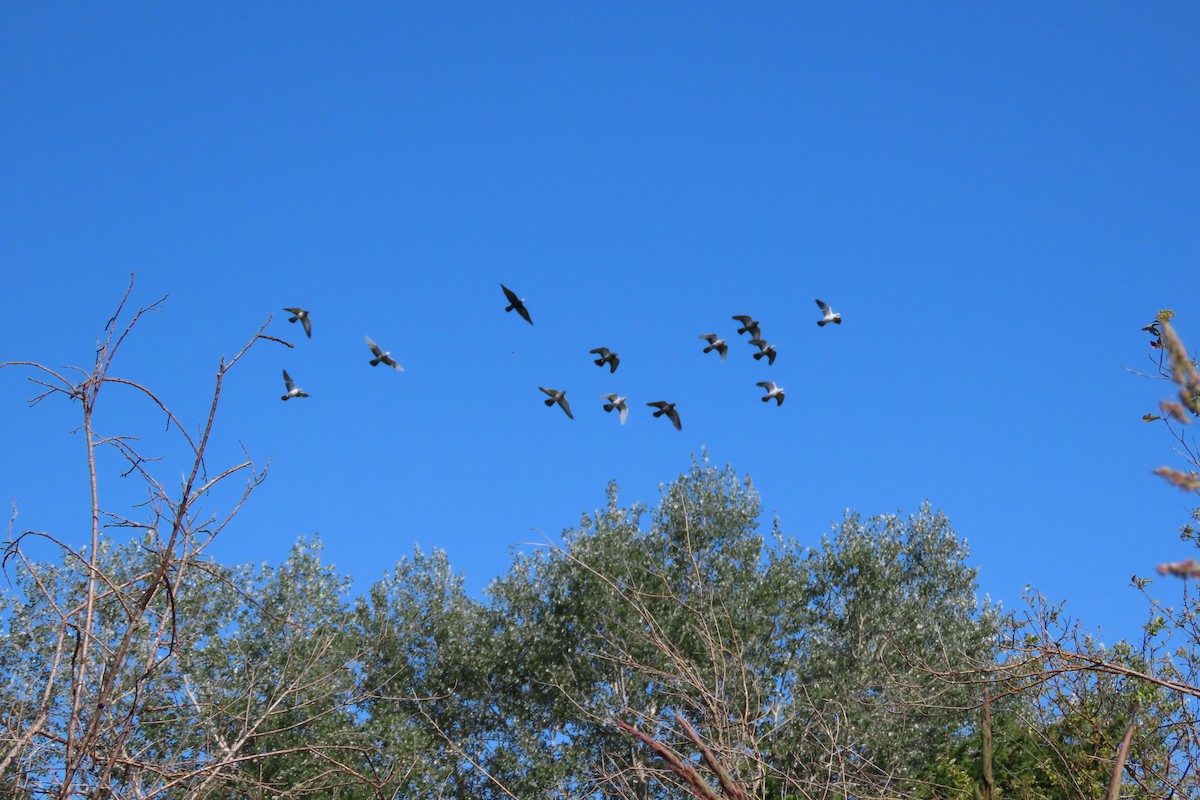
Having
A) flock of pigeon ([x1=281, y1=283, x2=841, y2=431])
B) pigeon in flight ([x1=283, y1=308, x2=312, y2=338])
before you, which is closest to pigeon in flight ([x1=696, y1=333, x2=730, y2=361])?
flock of pigeon ([x1=281, y1=283, x2=841, y2=431])

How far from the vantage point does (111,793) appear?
3.50 m

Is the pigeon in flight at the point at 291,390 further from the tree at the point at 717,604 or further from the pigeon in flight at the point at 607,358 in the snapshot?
the tree at the point at 717,604

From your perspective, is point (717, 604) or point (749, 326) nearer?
point (749, 326)

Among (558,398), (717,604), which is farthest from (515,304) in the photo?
(717,604)

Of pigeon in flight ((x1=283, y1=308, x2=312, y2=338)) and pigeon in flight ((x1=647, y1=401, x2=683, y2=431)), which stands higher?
pigeon in flight ((x1=283, y1=308, x2=312, y2=338))

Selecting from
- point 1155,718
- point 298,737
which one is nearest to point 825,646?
point 298,737

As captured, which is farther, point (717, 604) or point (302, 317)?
point (717, 604)

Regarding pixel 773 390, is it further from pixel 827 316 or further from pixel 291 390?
pixel 291 390

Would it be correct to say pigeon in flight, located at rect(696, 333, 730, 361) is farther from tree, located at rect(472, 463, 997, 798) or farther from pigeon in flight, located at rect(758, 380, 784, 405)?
tree, located at rect(472, 463, 997, 798)

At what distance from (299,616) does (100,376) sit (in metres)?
22.0

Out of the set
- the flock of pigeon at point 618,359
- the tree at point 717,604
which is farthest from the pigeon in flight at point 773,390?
the tree at point 717,604

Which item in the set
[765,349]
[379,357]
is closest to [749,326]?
[765,349]

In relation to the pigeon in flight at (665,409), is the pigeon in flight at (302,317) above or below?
above

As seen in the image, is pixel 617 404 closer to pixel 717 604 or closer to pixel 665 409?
pixel 665 409
